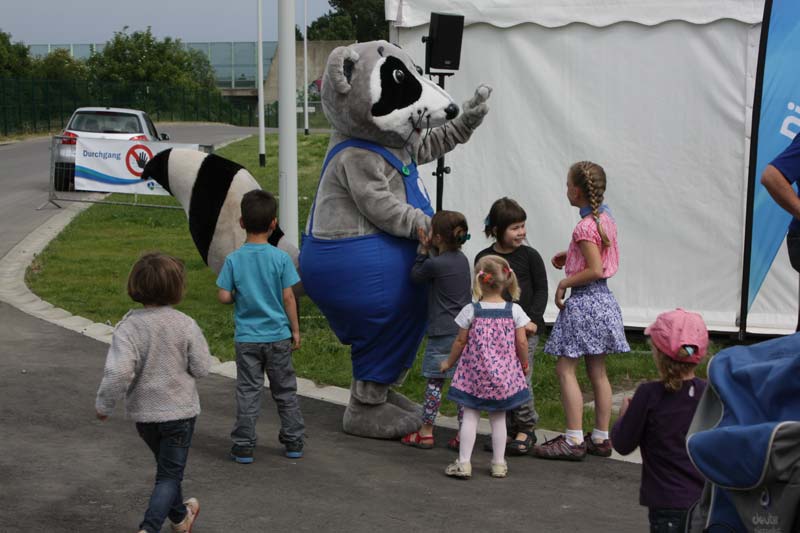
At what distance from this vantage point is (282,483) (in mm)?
5820

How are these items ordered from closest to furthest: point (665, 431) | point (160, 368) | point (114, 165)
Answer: point (665, 431) < point (160, 368) < point (114, 165)

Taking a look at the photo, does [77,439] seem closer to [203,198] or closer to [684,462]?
[203,198]

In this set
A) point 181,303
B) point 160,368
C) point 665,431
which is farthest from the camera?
point 181,303

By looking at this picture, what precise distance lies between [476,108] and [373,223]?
1.14m

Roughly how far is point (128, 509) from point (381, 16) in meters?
91.5

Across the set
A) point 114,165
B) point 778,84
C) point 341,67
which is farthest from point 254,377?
point 114,165

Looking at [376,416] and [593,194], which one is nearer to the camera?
[593,194]

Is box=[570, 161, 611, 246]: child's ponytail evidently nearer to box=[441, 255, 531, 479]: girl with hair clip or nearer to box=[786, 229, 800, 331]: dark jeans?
box=[441, 255, 531, 479]: girl with hair clip

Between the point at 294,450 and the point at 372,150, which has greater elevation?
the point at 372,150

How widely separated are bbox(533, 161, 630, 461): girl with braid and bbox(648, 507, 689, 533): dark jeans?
2.19 m

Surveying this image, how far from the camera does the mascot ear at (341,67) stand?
664 centimetres

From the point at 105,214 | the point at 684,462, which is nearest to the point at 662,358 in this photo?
the point at 684,462

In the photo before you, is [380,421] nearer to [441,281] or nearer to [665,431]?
[441,281]

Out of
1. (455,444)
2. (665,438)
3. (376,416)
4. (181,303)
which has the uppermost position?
(665,438)
